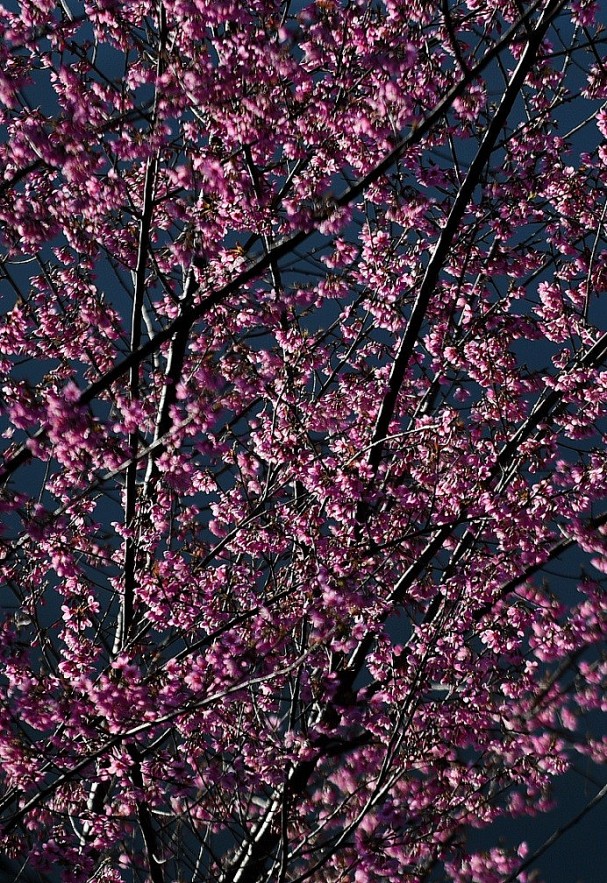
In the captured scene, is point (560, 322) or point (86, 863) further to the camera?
point (560, 322)

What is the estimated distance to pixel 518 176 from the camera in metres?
7.76

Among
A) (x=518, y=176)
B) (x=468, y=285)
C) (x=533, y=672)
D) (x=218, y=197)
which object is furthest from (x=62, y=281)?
(x=533, y=672)

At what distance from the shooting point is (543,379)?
782 cm

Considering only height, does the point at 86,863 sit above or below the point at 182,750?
below

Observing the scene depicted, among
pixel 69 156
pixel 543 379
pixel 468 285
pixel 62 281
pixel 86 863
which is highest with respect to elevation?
pixel 62 281

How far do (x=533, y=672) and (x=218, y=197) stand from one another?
16.8 feet

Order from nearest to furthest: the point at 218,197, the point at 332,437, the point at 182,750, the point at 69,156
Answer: the point at 69,156, the point at 218,197, the point at 182,750, the point at 332,437

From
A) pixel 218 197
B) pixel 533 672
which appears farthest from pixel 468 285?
pixel 533 672

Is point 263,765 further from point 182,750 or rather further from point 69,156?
point 69,156

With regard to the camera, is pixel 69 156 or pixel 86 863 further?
pixel 86 863

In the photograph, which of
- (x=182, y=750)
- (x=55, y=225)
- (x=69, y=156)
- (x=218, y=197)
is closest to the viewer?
(x=69, y=156)

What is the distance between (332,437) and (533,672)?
2.90 metres

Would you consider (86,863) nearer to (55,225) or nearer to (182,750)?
(182,750)

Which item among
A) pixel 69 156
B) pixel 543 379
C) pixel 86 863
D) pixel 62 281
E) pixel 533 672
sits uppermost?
pixel 62 281
